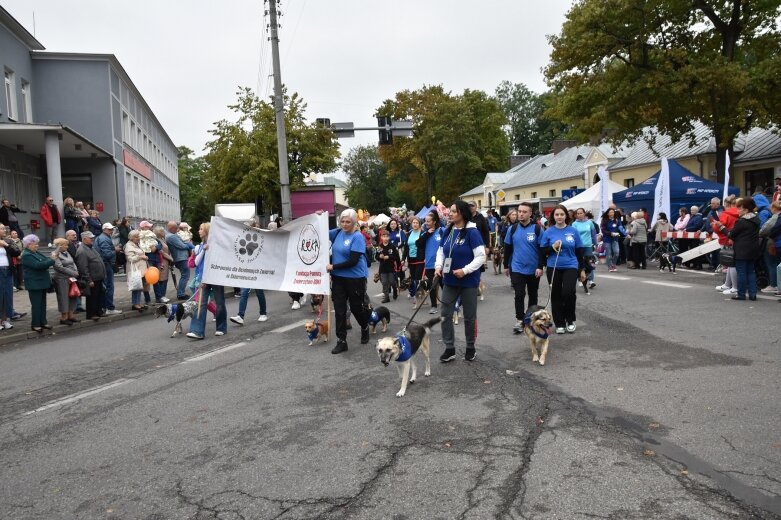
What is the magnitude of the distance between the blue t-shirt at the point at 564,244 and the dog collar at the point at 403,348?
329cm

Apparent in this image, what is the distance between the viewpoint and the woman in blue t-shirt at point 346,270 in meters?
8.62

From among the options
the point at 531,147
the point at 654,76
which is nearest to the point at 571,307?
the point at 654,76

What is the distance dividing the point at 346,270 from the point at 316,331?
1.15 meters

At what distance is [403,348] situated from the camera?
6.26 metres

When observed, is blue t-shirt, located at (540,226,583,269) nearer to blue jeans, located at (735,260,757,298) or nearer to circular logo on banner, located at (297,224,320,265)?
circular logo on banner, located at (297,224,320,265)

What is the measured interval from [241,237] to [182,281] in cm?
554

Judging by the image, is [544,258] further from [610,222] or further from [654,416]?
[610,222]

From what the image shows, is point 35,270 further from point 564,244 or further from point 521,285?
point 564,244

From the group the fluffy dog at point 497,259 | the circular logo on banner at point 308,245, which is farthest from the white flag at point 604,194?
the circular logo on banner at point 308,245

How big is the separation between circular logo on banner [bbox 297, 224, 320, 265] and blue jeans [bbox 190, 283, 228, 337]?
1611 millimetres

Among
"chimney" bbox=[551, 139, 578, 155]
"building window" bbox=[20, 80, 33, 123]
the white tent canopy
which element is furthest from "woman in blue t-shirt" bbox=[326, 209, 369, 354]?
"chimney" bbox=[551, 139, 578, 155]

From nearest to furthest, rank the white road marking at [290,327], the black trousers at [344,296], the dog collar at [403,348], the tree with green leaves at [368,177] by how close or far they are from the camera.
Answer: the dog collar at [403,348]
the black trousers at [344,296]
the white road marking at [290,327]
the tree with green leaves at [368,177]

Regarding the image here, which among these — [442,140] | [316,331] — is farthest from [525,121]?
[316,331]

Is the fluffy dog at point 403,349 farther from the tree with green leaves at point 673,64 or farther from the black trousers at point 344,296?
the tree with green leaves at point 673,64
